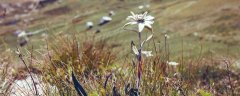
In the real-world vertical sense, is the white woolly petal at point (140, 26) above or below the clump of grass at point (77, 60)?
above

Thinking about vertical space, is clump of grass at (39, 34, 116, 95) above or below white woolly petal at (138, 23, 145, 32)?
below

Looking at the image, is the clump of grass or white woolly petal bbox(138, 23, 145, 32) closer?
white woolly petal bbox(138, 23, 145, 32)

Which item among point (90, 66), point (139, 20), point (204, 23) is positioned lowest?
point (204, 23)

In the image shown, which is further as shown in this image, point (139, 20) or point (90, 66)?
point (90, 66)

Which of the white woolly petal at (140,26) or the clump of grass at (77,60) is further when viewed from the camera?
the clump of grass at (77,60)

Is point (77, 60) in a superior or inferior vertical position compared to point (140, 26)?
inferior

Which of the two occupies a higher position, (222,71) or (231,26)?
(222,71)

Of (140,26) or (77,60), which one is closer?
(140,26)

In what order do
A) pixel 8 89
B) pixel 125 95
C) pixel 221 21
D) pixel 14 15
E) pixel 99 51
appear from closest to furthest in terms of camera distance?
1. pixel 125 95
2. pixel 8 89
3. pixel 99 51
4. pixel 221 21
5. pixel 14 15

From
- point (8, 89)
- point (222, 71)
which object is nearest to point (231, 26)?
point (222, 71)

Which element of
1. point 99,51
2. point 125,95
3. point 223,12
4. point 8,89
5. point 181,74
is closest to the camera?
point 125,95

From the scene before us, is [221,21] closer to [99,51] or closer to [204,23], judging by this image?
[204,23]
